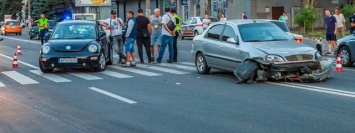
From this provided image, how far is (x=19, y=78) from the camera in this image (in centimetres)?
1538

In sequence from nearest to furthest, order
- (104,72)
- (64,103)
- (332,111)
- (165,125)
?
(165,125), (332,111), (64,103), (104,72)

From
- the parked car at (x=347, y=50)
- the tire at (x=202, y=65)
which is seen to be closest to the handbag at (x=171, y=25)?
the tire at (x=202, y=65)

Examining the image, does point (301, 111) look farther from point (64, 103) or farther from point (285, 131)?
point (64, 103)

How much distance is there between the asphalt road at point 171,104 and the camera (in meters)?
8.54

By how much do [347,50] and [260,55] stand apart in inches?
212

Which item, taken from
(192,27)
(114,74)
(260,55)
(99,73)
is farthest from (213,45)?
(192,27)

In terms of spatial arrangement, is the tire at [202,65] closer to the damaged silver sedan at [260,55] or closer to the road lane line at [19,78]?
the damaged silver sedan at [260,55]

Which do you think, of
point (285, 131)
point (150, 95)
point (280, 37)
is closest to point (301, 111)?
point (285, 131)

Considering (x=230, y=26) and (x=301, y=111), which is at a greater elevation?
(x=230, y=26)

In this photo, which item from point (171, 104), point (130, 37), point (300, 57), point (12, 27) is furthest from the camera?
point (12, 27)

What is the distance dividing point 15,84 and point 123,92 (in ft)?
10.6

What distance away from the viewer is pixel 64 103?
10859 mm

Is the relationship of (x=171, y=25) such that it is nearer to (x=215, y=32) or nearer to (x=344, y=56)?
(x=215, y=32)

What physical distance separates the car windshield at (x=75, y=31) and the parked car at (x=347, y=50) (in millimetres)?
7151
